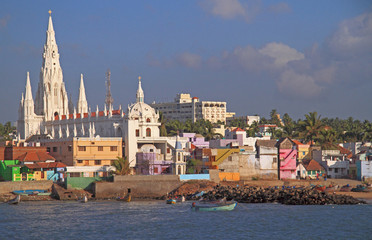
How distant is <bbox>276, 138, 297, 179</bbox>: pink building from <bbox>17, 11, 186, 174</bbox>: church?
42.7ft

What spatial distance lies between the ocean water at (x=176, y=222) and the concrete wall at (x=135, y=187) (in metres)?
6.27

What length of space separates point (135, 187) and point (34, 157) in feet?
53.6

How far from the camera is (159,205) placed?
7225 centimetres

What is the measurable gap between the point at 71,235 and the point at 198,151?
41729 millimetres

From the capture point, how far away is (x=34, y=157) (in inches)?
3474

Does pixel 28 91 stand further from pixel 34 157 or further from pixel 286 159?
pixel 286 159

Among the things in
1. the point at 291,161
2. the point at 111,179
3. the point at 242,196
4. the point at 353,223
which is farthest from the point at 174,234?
the point at 291,161

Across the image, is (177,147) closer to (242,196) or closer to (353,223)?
(242,196)

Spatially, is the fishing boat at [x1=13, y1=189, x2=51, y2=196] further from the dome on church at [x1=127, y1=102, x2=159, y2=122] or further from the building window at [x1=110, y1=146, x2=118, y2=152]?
the dome on church at [x1=127, y1=102, x2=159, y2=122]

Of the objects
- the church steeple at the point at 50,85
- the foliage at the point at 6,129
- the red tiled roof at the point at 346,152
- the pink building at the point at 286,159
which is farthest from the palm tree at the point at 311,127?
the foliage at the point at 6,129

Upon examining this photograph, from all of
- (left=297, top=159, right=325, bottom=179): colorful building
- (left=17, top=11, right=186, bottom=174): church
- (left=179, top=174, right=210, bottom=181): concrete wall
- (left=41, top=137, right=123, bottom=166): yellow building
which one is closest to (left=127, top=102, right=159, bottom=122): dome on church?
(left=17, top=11, right=186, bottom=174): church

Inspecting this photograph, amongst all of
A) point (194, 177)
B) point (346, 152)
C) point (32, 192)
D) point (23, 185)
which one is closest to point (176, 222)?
point (194, 177)

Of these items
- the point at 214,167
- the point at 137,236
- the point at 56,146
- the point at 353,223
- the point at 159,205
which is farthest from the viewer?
the point at 56,146

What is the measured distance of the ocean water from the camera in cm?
5375
